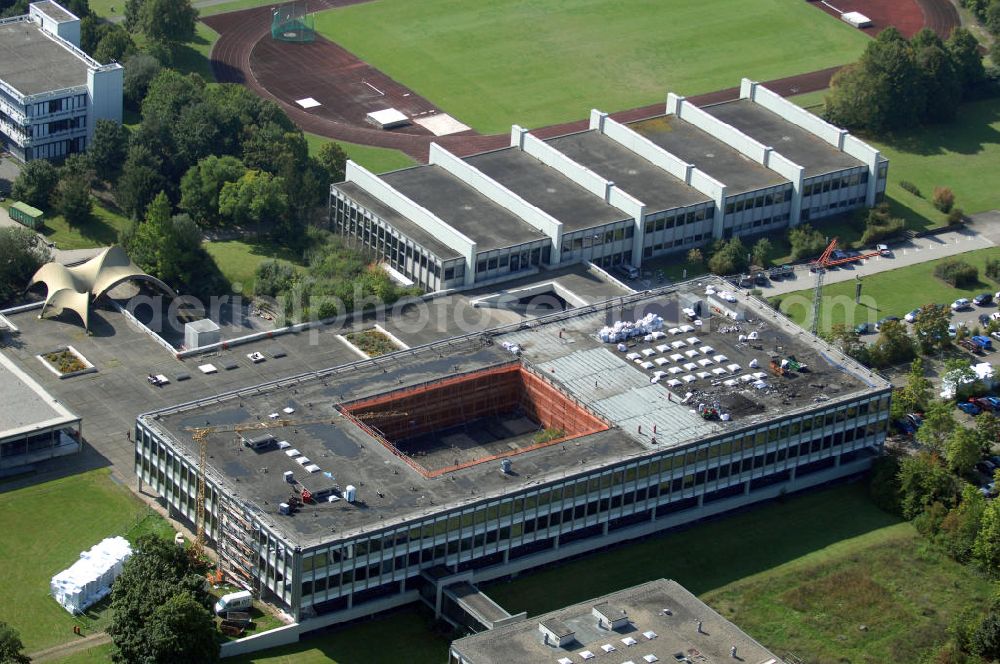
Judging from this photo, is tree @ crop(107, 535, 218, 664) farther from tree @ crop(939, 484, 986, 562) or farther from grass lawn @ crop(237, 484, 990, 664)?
tree @ crop(939, 484, 986, 562)

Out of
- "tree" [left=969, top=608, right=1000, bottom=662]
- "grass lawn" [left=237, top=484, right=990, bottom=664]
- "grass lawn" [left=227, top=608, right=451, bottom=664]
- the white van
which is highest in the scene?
"tree" [left=969, top=608, right=1000, bottom=662]

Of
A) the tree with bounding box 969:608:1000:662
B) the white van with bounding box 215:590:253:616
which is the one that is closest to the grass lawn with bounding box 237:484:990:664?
the white van with bounding box 215:590:253:616

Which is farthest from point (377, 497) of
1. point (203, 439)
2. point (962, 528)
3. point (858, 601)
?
point (962, 528)

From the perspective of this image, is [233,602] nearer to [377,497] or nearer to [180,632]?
[180,632]

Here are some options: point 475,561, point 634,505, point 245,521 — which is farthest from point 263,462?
point 634,505

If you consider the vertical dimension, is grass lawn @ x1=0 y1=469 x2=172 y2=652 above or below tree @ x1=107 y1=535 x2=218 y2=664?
below

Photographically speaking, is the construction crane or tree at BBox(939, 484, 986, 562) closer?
the construction crane

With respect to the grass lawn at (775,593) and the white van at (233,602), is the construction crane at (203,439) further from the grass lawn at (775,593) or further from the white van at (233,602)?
the grass lawn at (775,593)

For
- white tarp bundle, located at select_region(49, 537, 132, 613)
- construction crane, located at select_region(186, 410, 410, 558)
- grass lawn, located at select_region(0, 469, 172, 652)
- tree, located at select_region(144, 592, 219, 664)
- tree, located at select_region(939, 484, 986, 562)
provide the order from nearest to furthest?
tree, located at select_region(144, 592, 219, 664) → grass lawn, located at select_region(0, 469, 172, 652) → white tarp bundle, located at select_region(49, 537, 132, 613) → construction crane, located at select_region(186, 410, 410, 558) → tree, located at select_region(939, 484, 986, 562)
